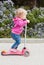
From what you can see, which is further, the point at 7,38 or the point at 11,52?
Result: the point at 7,38

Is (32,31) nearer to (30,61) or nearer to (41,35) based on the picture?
(41,35)

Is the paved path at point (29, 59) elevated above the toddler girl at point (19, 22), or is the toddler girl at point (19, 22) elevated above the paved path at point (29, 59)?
the toddler girl at point (19, 22)

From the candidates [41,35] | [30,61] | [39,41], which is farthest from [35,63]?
[41,35]

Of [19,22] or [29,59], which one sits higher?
[19,22]

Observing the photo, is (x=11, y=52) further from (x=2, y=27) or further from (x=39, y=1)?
(x=39, y=1)

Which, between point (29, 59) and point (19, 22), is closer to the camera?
point (29, 59)

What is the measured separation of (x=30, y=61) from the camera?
9.69 meters

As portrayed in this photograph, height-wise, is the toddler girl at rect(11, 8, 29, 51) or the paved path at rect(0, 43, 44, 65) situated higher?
the toddler girl at rect(11, 8, 29, 51)

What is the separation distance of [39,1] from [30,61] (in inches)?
327

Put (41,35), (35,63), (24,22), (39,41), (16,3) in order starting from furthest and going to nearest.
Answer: (16,3)
(41,35)
(39,41)
(24,22)
(35,63)

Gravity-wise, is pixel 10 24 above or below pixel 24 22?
below

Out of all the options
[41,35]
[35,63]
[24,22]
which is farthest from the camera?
[41,35]

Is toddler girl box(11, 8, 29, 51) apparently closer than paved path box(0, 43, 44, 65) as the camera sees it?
No

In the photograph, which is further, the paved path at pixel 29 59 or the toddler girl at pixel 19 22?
the toddler girl at pixel 19 22
